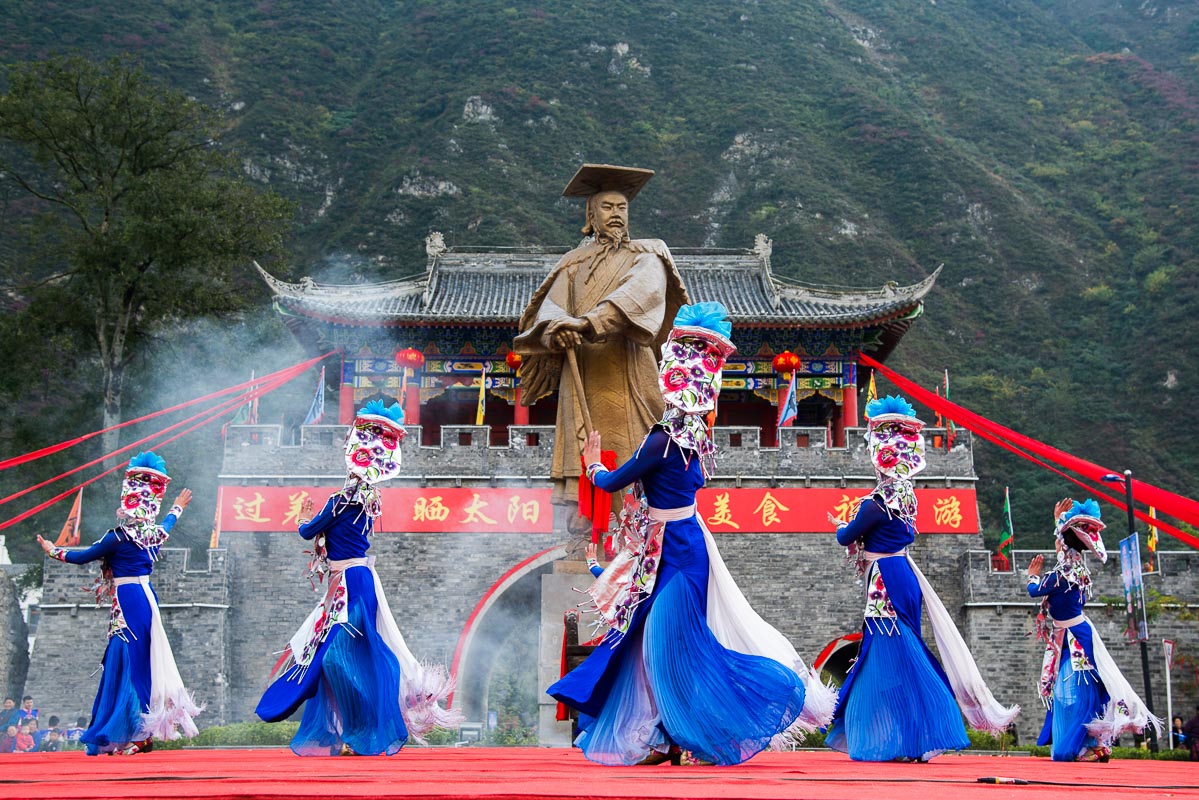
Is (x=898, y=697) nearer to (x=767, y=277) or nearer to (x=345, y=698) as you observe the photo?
→ (x=345, y=698)

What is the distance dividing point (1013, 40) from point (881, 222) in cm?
1913

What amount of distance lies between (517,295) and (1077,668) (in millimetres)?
16738

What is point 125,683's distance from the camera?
Answer: 725cm

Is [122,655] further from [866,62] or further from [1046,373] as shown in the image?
[866,62]

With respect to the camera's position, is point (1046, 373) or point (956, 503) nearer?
point (956, 503)

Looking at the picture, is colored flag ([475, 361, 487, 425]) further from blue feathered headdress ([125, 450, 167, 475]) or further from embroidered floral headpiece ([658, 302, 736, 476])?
embroidered floral headpiece ([658, 302, 736, 476])

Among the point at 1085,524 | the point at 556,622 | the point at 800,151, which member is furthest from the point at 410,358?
the point at 800,151

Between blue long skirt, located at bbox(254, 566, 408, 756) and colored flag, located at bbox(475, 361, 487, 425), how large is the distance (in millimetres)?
14154

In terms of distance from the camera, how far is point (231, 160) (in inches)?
923

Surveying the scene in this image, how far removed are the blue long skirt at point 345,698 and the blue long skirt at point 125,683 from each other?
1.66 m

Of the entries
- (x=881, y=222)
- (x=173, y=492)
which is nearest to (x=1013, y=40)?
(x=881, y=222)

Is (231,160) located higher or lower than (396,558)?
higher

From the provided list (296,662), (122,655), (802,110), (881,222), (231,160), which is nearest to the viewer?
(296,662)

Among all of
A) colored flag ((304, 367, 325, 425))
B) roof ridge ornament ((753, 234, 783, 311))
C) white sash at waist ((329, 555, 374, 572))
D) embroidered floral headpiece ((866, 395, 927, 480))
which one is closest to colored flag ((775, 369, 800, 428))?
roof ridge ornament ((753, 234, 783, 311))
